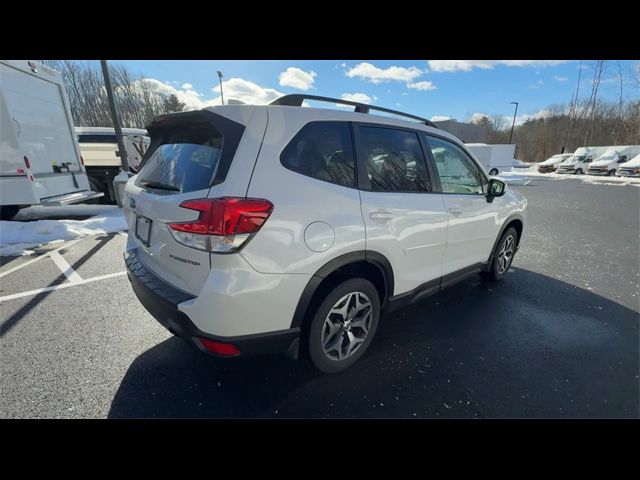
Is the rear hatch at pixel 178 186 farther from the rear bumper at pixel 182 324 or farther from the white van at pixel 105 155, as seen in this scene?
the white van at pixel 105 155

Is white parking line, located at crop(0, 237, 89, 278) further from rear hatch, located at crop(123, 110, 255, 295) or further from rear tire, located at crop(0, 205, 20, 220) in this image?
rear hatch, located at crop(123, 110, 255, 295)

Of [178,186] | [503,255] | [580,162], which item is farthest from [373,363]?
A: [580,162]

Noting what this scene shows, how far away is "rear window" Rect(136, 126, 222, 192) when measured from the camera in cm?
183

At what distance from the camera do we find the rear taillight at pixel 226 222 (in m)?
1.63

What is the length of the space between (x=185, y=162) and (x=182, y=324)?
3.57ft

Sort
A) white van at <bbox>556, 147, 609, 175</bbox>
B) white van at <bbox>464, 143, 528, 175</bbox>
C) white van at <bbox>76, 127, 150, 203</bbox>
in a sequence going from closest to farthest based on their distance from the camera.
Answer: white van at <bbox>76, 127, 150, 203</bbox>
white van at <bbox>556, 147, 609, 175</bbox>
white van at <bbox>464, 143, 528, 175</bbox>

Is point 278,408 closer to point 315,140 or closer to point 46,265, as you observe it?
point 315,140

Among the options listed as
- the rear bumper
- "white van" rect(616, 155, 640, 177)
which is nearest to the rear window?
the rear bumper

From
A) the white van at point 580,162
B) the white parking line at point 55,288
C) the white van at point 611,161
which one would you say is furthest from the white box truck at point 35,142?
the white van at point 580,162

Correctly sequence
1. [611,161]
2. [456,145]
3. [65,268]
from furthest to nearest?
1. [611,161]
2. [65,268]
3. [456,145]

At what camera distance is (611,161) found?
25438 millimetres

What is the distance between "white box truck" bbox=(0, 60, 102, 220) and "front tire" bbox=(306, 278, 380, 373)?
7.29 meters

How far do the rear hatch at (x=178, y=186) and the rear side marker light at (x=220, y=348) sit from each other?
0.32 metres

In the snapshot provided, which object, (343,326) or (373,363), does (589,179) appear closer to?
(373,363)
